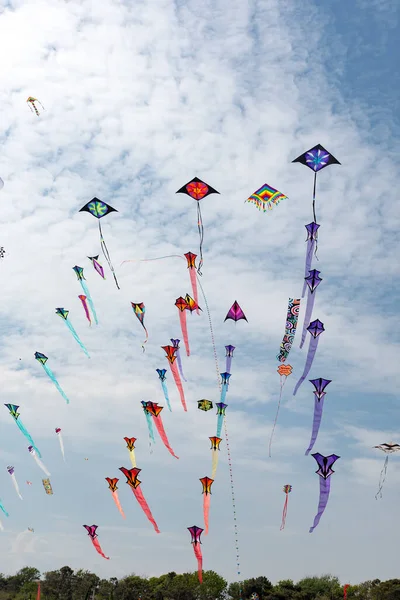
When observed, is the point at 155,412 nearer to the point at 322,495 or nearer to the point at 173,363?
the point at 173,363

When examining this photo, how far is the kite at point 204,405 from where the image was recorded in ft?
128

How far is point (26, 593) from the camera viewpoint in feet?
322

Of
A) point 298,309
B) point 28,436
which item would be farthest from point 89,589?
point 298,309

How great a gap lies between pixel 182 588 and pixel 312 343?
215 ft

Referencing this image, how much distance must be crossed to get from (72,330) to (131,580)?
63.2 metres

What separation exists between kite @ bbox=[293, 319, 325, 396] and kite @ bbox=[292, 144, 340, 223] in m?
8.10

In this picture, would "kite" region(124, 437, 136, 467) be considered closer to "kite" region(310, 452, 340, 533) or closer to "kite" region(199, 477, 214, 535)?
"kite" region(199, 477, 214, 535)

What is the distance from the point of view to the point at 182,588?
7962 centimetres

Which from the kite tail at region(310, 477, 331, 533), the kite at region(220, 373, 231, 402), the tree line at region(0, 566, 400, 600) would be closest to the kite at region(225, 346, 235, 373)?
the kite at region(220, 373, 231, 402)

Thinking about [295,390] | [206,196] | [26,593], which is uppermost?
[206,196]

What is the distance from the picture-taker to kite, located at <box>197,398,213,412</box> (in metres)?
39.0

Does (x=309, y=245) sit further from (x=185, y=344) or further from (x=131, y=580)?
(x=131, y=580)

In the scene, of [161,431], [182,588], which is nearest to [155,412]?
[161,431]

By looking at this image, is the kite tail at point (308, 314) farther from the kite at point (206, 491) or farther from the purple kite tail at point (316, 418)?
the kite at point (206, 491)
